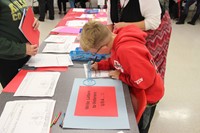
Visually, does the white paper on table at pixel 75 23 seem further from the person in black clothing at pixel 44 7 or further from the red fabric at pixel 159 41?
the person in black clothing at pixel 44 7

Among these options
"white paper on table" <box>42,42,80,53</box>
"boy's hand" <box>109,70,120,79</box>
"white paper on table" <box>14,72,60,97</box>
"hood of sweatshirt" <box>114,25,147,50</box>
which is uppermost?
"hood of sweatshirt" <box>114,25,147,50</box>

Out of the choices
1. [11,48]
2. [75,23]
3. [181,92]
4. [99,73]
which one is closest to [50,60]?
[11,48]

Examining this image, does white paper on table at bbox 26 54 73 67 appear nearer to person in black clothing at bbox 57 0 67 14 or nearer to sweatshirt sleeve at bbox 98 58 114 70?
sweatshirt sleeve at bbox 98 58 114 70

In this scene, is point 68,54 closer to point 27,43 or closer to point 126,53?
point 27,43

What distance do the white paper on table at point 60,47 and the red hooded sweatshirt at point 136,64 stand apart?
1.82 feet

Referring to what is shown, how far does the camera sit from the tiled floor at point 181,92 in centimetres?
184

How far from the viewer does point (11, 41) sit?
4.16 feet

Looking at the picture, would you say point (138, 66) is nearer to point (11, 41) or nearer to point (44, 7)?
point (11, 41)

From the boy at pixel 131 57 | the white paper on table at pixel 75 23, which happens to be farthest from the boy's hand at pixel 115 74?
the white paper on table at pixel 75 23

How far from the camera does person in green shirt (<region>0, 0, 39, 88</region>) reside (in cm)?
123

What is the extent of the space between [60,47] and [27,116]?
80 centimetres

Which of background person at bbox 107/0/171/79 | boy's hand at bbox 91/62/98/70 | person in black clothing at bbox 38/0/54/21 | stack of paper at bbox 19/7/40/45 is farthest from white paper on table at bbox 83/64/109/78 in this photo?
person in black clothing at bbox 38/0/54/21

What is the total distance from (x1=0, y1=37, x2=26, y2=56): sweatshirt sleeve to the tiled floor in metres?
1.21

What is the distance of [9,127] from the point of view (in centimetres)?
82
